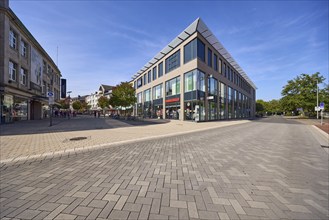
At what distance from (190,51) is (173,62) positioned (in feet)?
18.2

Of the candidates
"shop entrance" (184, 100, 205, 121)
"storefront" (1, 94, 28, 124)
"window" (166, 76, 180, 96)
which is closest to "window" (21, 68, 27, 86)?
"storefront" (1, 94, 28, 124)

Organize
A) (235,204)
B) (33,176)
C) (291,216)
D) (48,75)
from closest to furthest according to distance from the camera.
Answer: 1. (291,216)
2. (235,204)
3. (33,176)
4. (48,75)

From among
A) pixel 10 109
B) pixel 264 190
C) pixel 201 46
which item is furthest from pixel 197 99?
pixel 10 109

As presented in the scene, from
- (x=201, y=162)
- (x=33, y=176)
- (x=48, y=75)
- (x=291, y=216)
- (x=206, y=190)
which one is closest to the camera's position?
(x=291, y=216)

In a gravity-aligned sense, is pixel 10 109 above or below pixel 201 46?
below

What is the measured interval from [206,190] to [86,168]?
3.22 m

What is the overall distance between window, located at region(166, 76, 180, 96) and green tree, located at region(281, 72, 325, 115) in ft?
128

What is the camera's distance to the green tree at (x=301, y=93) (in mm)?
45875

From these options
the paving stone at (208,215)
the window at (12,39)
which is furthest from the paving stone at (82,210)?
the window at (12,39)

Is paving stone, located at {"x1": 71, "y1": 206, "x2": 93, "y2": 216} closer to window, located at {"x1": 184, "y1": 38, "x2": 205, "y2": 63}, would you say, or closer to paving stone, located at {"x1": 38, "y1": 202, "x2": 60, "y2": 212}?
paving stone, located at {"x1": 38, "y1": 202, "x2": 60, "y2": 212}

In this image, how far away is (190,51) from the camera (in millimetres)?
27094

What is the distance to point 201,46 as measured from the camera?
27.4m

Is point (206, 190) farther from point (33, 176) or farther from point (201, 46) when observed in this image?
point (201, 46)

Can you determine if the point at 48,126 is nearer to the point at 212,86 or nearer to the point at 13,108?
the point at 13,108
